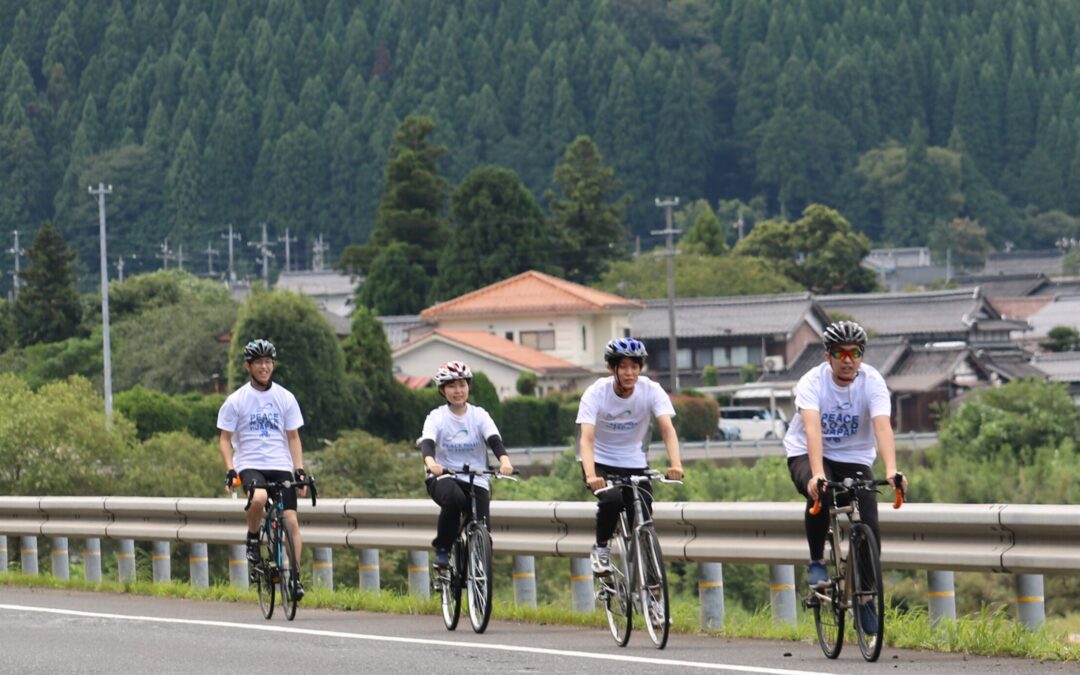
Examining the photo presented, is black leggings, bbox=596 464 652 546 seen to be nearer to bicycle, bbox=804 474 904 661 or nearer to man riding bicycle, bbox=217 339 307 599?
bicycle, bbox=804 474 904 661

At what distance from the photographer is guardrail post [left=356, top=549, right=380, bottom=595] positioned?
49.8 feet

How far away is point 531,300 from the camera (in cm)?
8962

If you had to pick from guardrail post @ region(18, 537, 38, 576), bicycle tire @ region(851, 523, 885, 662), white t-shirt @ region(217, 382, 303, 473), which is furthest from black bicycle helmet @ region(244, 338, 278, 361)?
guardrail post @ region(18, 537, 38, 576)

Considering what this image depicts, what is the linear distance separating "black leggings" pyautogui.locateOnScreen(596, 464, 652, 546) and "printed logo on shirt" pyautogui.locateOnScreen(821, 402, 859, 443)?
1.15m

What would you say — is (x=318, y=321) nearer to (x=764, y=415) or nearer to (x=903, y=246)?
(x=764, y=415)

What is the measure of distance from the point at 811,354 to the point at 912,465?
27.6 m

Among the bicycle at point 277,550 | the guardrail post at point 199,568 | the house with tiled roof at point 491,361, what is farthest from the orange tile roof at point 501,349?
the bicycle at point 277,550

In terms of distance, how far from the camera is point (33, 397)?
34.7 meters

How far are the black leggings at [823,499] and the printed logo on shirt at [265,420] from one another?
4.04 m

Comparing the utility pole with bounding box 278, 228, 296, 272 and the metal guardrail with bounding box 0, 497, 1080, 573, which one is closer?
the metal guardrail with bounding box 0, 497, 1080, 573

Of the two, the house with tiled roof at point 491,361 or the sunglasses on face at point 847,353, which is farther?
the house with tiled roof at point 491,361

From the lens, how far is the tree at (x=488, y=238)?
105 m

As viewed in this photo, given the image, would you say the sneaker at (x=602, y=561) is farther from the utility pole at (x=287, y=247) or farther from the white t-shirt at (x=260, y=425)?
the utility pole at (x=287, y=247)

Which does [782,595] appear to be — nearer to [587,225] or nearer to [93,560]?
[93,560]
